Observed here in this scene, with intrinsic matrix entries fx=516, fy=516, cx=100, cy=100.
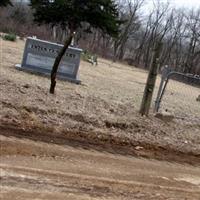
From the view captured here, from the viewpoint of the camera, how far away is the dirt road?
5887 mm

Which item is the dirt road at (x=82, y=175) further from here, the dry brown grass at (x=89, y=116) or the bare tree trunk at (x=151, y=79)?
the bare tree trunk at (x=151, y=79)

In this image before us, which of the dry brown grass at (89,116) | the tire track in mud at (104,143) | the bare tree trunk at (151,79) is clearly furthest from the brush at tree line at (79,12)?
the tire track in mud at (104,143)

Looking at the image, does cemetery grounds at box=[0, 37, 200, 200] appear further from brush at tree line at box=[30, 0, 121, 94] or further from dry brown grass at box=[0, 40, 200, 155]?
brush at tree line at box=[30, 0, 121, 94]

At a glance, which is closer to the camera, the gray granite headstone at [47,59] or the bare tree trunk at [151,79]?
the bare tree trunk at [151,79]

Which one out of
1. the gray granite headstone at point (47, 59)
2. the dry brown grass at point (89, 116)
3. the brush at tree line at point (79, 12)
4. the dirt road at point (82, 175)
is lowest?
the dirt road at point (82, 175)

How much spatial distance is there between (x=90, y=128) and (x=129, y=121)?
1.56 m

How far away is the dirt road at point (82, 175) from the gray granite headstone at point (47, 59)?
33.2ft

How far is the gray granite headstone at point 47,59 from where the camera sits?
60.2 feet

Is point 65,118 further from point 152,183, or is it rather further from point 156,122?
point 152,183

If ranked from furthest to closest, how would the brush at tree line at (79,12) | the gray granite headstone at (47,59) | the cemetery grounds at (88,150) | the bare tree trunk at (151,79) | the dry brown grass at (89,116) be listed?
the gray granite headstone at (47,59) → the brush at tree line at (79,12) → the bare tree trunk at (151,79) → the dry brown grass at (89,116) → the cemetery grounds at (88,150)

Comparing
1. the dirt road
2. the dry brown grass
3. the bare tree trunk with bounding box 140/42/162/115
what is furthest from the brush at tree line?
the dirt road

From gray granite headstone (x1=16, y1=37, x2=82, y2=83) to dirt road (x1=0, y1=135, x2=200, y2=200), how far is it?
10.1m

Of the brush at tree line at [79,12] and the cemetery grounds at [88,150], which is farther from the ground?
the brush at tree line at [79,12]

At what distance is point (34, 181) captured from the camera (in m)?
6.04
